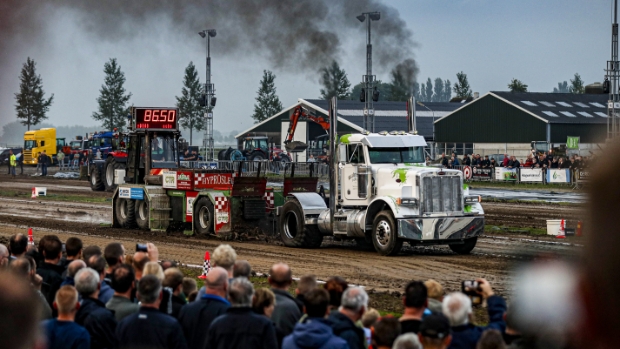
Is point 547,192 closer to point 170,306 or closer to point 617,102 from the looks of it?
point 617,102

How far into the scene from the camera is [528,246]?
4.85ft

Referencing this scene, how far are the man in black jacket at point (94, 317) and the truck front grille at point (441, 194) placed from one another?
11.8 m

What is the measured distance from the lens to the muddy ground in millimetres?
15109

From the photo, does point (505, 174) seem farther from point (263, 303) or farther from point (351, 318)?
point (351, 318)

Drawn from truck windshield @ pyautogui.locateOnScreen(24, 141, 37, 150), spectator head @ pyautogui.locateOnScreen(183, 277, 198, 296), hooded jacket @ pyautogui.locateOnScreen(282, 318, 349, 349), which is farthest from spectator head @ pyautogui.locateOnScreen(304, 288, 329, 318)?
truck windshield @ pyautogui.locateOnScreen(24, 141, 37, 150)

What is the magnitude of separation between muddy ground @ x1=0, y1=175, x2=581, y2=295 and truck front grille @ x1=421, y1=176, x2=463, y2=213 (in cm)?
107

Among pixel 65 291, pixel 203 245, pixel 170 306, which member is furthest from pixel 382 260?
pixel 65 291

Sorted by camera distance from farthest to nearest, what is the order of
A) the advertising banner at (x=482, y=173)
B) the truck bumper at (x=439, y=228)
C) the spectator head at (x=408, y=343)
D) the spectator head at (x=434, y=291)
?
the advertising banner at (x=482, y=173)
the truck bumper at (x=439, y=228)
the spectator head at (x=434, y=291)
the spectator head at (x=408, y=343)

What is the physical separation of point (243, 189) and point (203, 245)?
1947 mm

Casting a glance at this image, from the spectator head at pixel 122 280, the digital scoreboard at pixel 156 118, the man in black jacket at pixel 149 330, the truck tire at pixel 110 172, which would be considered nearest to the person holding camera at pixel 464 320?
the man in black jacket at pixel 149 330

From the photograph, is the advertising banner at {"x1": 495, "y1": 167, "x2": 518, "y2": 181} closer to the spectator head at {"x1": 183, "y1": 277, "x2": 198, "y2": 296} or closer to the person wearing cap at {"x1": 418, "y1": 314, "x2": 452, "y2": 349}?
the spectator head at {"x1": 183, "y1": 277, "x2": 198, "y2": 296}

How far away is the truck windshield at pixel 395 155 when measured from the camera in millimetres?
18359

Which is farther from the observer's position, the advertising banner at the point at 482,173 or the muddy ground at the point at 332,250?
the advertising banner at the point at 482,173

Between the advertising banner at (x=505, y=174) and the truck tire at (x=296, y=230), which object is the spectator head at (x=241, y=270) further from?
the advertising banner at (x=505, y=174)
